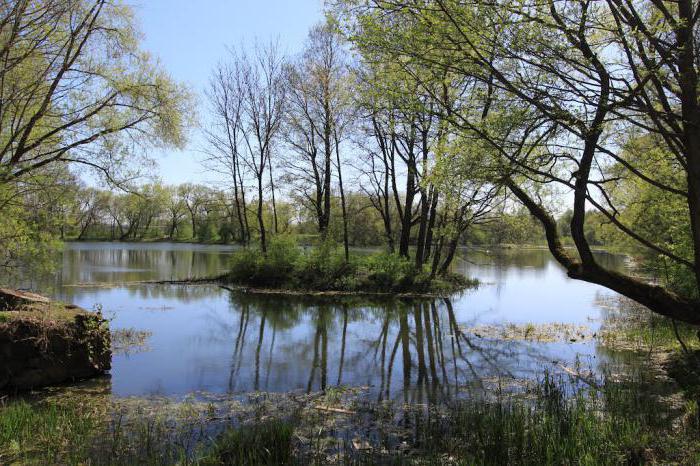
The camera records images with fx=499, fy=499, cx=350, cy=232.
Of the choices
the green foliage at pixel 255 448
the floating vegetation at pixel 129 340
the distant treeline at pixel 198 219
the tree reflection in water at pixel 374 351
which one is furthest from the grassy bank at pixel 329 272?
the green foliage at pixel 255 448

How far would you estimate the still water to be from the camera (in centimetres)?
977

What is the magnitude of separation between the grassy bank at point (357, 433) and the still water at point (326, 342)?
4.40ft

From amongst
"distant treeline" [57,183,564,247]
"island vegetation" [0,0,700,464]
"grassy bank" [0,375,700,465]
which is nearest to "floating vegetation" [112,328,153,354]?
"island vegetation" [0,0,700,464]

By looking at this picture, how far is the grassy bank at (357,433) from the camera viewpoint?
5.42m

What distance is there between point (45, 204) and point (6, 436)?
766cm

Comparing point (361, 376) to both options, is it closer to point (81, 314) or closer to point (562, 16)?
point (81, 314)

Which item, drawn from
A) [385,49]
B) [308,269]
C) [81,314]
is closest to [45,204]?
[81,314]

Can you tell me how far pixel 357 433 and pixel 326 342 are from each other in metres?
7.01

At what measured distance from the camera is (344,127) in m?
27.0

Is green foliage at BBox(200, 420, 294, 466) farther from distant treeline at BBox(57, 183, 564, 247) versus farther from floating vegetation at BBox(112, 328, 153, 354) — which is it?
distant treeline at BBox(57, 183, 564, 247)

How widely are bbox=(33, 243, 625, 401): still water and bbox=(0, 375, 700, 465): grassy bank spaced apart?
1.34 meters

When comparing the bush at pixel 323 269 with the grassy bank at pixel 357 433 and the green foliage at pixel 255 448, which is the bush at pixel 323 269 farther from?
the green foliage at pixel 255 448

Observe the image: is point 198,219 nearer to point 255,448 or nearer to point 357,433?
point 357,433

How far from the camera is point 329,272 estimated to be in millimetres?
25062
